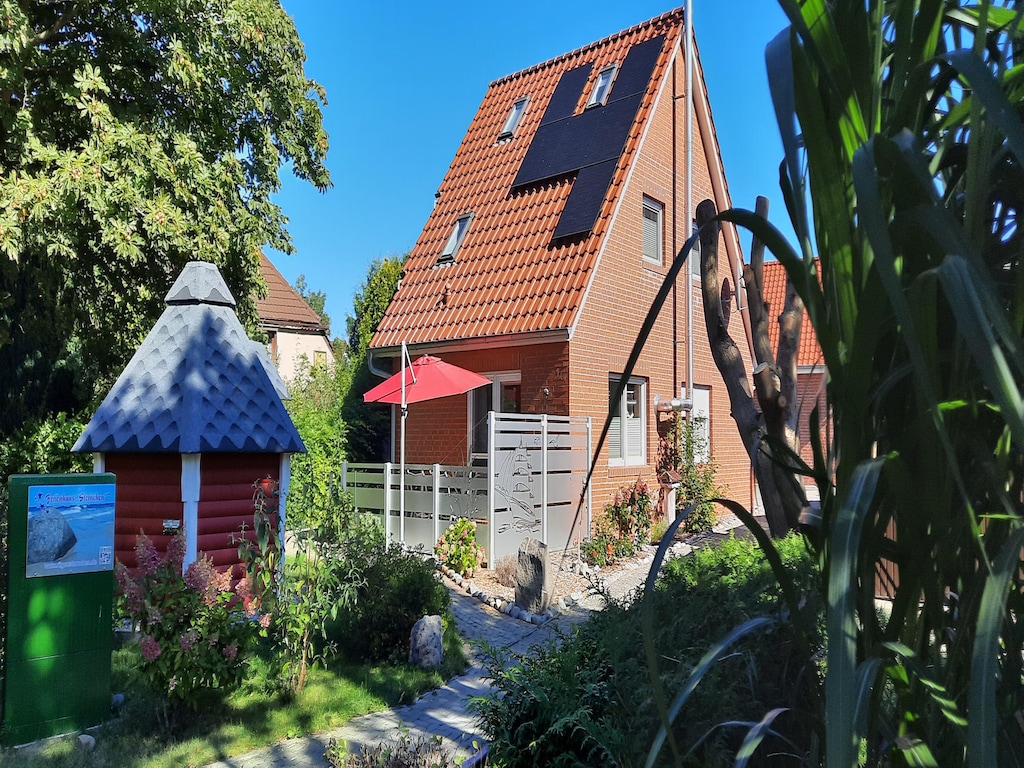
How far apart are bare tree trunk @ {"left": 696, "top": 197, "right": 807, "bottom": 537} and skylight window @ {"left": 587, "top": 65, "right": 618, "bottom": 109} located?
10.4 metres

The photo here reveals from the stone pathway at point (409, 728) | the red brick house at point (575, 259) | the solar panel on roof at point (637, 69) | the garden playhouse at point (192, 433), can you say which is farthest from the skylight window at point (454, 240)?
the stone pathway at point (409, 728)

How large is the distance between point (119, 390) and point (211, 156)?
14.3 feet

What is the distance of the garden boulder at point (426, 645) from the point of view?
19.7 ft

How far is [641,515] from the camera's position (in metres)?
11.9

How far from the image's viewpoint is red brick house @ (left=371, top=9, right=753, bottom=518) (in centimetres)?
1157

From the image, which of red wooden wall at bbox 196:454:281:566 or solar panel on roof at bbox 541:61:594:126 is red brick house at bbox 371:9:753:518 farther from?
red wooden wall at bbox 196:454:281:566

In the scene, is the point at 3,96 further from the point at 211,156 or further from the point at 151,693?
the point at 151,693

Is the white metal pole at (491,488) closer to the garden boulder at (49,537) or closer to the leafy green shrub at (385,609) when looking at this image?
the leafy green shrub at (385,609)

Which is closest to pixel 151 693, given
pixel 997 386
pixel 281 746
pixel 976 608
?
pixel 281 746

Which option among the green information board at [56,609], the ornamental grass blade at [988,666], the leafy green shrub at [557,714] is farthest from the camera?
the green information board at [56,609]

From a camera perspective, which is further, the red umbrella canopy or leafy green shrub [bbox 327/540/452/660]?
the red umbrella canopy

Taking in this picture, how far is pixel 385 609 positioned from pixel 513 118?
1196 cm

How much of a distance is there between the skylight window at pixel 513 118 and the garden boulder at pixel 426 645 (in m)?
11.5

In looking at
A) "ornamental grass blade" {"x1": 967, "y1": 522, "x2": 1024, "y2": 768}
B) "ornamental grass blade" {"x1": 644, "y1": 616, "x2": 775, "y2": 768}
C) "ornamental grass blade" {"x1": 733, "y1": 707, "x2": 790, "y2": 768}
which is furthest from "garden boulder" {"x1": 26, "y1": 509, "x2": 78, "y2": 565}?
"ornamental grass blade" {"x1": 967, "y1": 522, "x2": 1024, "y2": 768}
